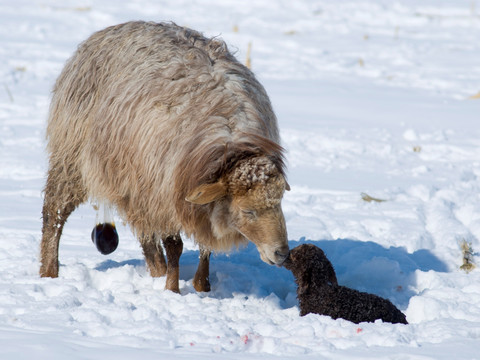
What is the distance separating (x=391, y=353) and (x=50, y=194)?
2983mm

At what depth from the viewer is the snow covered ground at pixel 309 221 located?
12.2 ft

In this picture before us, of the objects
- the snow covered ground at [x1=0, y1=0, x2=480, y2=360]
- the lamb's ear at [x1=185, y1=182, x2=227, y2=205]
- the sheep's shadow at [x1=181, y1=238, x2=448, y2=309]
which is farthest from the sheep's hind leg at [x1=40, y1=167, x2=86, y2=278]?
the lamb's ear at [x1=185, y1=182, x2=227, y2=205]

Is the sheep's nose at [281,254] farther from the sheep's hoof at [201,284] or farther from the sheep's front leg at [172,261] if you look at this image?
the sheep's hoof at [201,284]

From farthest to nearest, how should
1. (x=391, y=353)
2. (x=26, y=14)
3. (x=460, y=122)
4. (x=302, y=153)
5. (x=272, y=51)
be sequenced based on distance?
(x=26, y=14) → (x=272, y=51) → (x=460, y=122) → (x=302, y=153) → (x=391, y=353)

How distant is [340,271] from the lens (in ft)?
17.8

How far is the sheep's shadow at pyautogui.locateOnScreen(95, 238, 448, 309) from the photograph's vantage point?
202 inches

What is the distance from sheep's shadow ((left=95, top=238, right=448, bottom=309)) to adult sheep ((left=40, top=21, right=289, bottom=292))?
0.88ft

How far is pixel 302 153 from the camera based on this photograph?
8422 mm

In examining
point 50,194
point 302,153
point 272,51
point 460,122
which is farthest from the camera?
point 272,51

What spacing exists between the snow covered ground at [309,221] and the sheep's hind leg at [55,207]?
0.13 m

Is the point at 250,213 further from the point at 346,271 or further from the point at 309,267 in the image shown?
the point at 346,271

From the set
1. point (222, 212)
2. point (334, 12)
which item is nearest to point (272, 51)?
point (334, 12)

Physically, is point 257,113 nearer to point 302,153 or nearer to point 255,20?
point 302,153

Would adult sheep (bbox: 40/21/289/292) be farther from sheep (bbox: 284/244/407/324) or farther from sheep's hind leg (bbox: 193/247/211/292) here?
sheep (bbox: 284/244/407/324)
